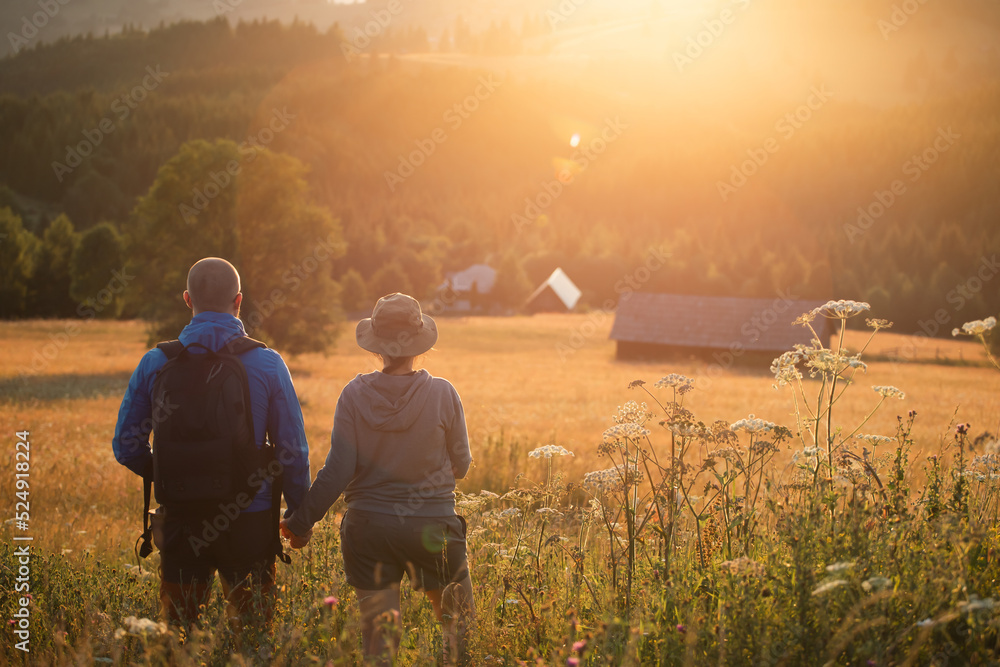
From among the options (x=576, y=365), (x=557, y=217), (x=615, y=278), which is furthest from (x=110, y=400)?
(x=557, y=217)

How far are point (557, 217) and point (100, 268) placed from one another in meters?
124

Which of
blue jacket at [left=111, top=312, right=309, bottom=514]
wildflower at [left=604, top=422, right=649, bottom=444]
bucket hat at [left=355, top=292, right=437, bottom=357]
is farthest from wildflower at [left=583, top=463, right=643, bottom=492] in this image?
blue jacket at [left=111, top=312, right=309, bottom=514]

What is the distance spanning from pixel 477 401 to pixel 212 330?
739 inches

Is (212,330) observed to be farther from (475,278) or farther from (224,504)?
(475,278)

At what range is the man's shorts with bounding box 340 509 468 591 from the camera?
309 centimetres

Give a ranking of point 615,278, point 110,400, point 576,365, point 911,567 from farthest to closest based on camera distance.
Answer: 1. point 615,278
2. point 576,365
3. point 110,400
4. point 911,567

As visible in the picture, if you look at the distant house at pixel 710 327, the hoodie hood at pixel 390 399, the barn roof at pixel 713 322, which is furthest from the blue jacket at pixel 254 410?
the distant house at pixel 710 327

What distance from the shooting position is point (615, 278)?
102m

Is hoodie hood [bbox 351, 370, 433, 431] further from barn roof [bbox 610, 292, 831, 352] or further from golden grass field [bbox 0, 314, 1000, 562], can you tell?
barn roof [bbox 610, 292, 831, 352]

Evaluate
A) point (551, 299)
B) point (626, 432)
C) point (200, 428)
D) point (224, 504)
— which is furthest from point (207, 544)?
point (551, 299)

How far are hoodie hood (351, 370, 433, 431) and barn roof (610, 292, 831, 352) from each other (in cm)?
4212

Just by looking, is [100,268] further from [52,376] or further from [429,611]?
[429,611]

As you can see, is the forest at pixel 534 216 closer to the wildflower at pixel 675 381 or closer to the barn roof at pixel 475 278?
the barn roof at pixel 475 278

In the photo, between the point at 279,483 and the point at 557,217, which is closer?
the point at 279,483
